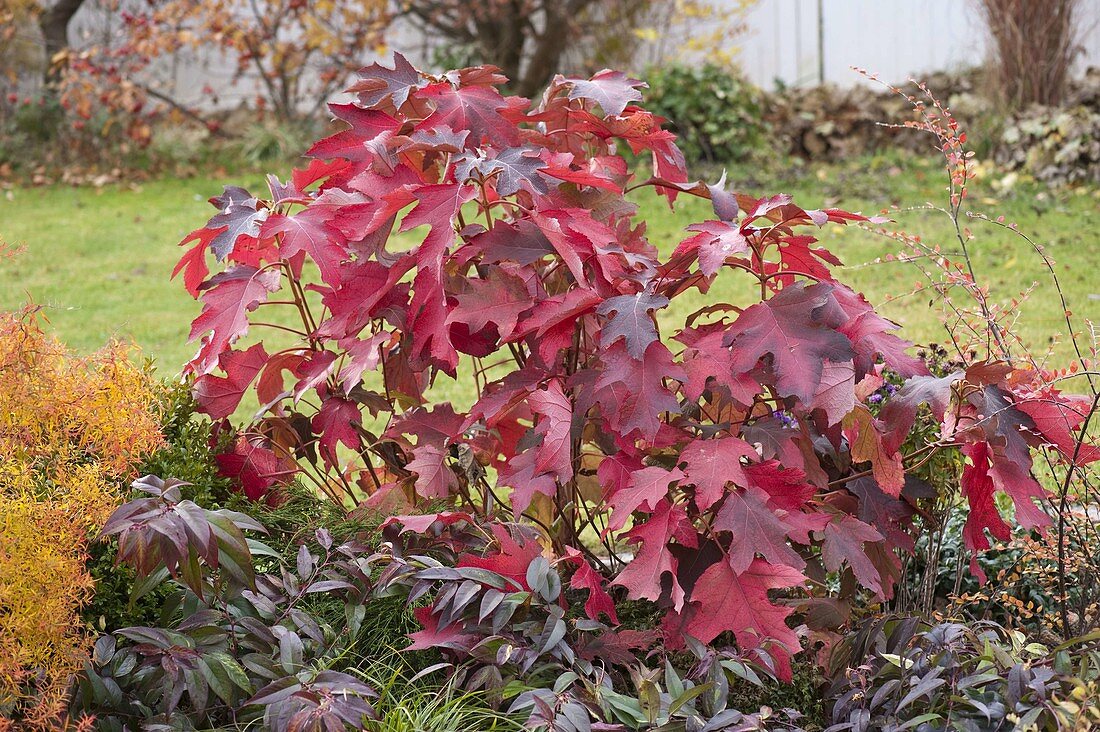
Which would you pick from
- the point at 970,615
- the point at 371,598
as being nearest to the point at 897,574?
the point at 970,615

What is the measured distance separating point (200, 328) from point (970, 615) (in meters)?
1.85

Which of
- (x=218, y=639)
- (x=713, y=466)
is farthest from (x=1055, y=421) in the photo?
(x=218, y=639)

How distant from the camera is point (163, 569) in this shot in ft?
6.31

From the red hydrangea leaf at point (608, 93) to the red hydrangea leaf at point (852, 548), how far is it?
0.87m

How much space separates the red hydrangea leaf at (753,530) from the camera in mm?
1810

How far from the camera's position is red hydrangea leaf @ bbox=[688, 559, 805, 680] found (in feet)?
6.06

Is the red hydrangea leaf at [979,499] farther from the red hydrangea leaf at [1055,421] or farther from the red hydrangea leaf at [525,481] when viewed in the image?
the red hydrangea leaf at [525,481]

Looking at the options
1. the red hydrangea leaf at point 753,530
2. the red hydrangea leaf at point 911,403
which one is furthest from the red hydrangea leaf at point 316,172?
the red hydrangea leaf at point 911,403

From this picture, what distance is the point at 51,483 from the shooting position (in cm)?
187

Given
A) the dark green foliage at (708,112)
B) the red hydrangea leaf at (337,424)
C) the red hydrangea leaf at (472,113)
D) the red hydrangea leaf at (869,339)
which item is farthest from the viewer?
the dark green foliage at (708,112)

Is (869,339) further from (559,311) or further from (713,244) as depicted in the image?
(559,311)

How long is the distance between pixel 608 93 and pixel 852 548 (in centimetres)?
97

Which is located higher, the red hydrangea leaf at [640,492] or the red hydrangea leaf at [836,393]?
the red hydrangea leaf at [836,393]

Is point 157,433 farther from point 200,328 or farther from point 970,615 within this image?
point 970,615
